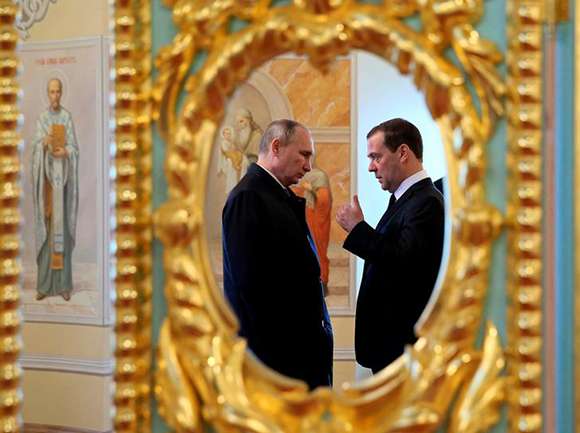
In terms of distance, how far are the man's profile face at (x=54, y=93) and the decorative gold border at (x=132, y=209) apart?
3.40 meters

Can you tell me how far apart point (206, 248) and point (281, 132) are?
1.39 feet

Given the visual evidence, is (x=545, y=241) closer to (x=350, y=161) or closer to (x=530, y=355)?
(x=530, y=355)

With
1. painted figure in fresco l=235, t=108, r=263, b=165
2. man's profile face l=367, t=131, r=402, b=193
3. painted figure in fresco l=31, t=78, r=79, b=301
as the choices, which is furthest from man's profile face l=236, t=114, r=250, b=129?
painted figure in fresco l=31, t=78, r=79, b=301

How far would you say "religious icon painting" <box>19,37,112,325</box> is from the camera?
15.0 feet

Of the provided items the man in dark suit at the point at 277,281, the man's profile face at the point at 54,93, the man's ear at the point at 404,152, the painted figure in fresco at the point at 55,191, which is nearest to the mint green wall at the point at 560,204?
the man's ear at the point at 404,152

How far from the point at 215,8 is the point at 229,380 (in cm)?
58

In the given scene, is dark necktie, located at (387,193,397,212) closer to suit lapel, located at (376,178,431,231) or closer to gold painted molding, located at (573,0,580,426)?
suit lapel, located at (376,178,431,231)

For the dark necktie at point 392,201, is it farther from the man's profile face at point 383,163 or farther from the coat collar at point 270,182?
the coat collar at point 270,182

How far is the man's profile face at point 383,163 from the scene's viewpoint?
1568 mm

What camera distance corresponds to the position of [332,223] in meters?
1.69

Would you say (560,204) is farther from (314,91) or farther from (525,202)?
(314,91)

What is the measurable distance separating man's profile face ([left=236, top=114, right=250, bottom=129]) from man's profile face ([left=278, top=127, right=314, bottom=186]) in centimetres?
11

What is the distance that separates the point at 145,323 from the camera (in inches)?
55.3

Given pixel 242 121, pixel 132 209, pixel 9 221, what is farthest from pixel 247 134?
pixel 9 221
